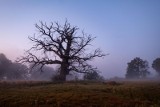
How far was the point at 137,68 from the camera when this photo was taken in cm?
8312

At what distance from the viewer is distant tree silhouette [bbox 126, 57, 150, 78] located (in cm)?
8169

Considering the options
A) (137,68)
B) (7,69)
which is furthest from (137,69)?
(7,69)

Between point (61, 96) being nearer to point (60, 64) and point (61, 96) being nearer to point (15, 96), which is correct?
point (15, 96)

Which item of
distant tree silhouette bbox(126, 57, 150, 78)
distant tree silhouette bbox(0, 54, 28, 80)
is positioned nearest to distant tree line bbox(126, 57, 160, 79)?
distant tree silhouette bbox(126, 57, 150, 78)

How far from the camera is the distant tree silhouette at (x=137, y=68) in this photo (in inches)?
3216

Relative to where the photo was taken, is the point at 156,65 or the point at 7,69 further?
the point at 156,65

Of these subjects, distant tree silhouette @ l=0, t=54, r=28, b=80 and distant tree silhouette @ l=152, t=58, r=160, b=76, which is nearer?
distant tree silhouette @ l=0, t=54, r=28, b=80

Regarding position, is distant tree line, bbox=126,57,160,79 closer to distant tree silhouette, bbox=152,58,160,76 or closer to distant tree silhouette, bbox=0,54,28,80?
distant tree silhouette, bbox=152,58,160,76

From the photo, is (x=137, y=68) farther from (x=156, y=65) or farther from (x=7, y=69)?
(x=7, y=69)

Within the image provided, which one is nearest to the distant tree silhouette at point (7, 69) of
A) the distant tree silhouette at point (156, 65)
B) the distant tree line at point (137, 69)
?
the distant tree line at point (137, 69)

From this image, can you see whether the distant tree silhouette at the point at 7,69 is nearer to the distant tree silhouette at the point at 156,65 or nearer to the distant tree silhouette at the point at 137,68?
the distant tree silhouette at the point at 137,68

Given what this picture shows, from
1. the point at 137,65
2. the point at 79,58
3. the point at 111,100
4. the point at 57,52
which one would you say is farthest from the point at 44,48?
the point at 137,65

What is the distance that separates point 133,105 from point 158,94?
4.94 m

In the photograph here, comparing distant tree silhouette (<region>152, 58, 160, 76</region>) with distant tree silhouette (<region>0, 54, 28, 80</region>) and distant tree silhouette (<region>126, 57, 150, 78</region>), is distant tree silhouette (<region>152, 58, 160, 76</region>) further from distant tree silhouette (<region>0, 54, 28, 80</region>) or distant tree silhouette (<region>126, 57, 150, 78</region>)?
distant tree silhouette (<region>0, 54, 28, 80</region>)
